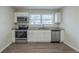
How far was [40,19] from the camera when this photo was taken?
593cm

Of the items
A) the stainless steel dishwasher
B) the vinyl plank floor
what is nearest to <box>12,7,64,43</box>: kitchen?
the stainless steel dishwasher

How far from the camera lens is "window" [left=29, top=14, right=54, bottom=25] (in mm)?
5797

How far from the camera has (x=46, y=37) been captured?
541cm

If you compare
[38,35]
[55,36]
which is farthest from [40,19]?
[55,36]

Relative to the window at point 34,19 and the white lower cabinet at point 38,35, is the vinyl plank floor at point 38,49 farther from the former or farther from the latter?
the window at point 34,19

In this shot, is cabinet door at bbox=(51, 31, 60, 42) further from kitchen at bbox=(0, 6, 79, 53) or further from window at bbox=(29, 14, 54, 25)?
window at bbox=(29, 14, 54, 25)

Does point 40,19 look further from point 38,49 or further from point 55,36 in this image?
point 38,49

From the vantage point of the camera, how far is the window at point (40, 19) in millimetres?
5797
